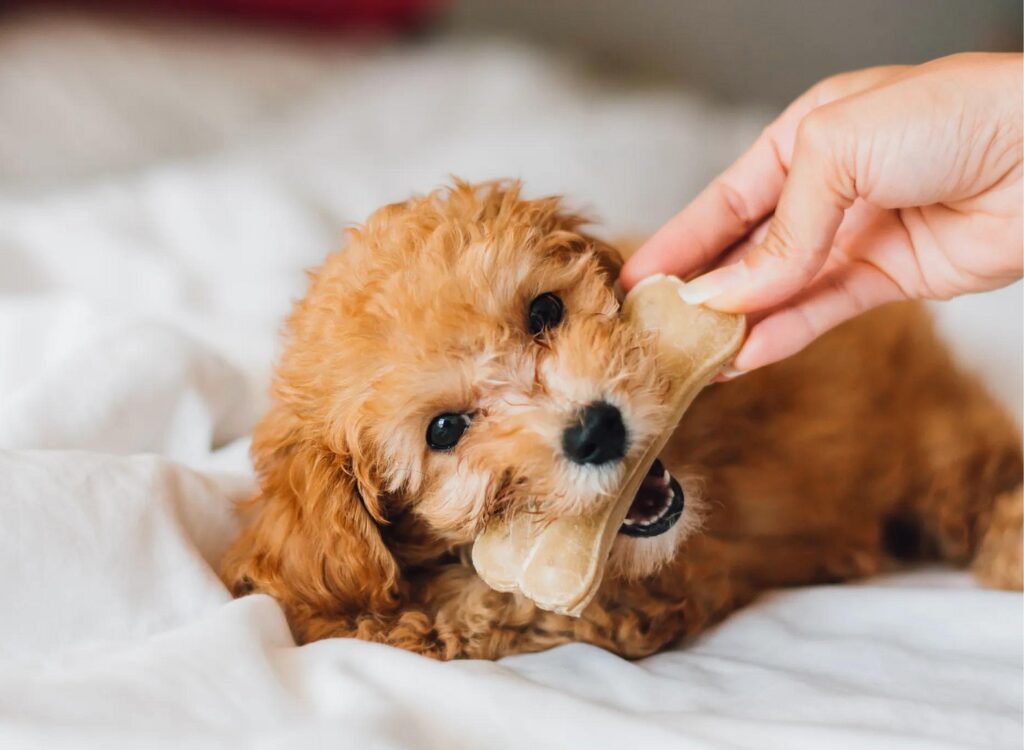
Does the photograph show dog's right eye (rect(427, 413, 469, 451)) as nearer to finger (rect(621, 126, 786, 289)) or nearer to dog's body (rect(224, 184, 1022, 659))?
dog's body (rect(224, 184, 1022, 659))

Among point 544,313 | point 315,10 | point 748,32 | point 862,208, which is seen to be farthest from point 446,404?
point 748,32

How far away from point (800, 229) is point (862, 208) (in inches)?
9.6

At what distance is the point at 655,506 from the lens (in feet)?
3.88

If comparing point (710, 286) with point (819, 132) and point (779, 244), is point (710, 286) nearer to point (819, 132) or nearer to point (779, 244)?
point (779, 244)

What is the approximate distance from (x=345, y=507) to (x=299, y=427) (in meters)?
0.12

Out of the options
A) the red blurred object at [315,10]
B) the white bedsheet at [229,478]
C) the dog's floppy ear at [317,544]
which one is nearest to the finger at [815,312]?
the white bedsheet at [229,478]

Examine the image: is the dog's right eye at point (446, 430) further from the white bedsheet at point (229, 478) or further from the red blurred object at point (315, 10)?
the red blurred object at point (315, 10)

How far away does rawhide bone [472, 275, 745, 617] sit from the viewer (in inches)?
41.5

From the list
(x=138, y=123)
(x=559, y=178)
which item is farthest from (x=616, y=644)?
(x=138, y=123)

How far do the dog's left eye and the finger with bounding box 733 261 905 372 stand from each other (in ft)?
0.75

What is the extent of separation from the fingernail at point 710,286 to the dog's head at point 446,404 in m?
0.09

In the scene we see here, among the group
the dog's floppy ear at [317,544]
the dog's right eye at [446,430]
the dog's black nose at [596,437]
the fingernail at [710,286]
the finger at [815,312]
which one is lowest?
the dog's floppy ear at [317,544]

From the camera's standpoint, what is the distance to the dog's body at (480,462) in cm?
110

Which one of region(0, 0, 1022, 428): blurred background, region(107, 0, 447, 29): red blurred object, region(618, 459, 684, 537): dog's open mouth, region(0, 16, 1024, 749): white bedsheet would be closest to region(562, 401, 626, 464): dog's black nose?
region(618, 459, 684, 537): dog's open mouth
